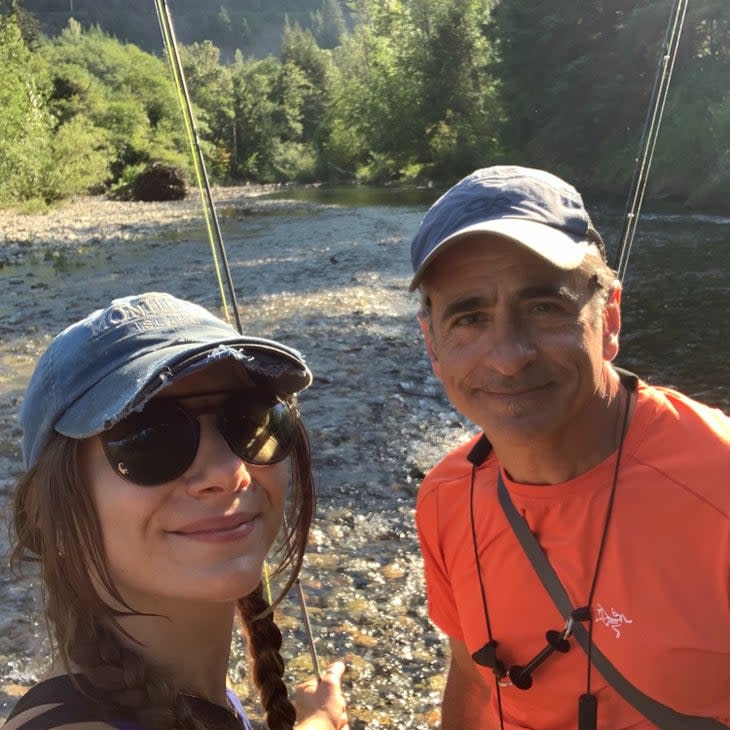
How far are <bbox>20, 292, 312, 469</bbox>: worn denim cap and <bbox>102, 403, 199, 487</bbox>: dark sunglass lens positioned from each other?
60 millimetres

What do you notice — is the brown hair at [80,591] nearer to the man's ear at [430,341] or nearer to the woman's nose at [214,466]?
the woman's nose at [214,466]

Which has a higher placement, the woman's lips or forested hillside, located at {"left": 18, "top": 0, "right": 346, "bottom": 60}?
forested hillside, located at {"left": 18, "top": 0, "right": 346, "bottom": 60}

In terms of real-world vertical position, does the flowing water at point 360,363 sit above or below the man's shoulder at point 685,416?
below

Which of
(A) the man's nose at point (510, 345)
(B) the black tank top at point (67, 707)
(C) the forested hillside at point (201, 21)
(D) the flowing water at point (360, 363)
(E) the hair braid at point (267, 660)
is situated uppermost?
(C) the forested hillside at point (201, 21)

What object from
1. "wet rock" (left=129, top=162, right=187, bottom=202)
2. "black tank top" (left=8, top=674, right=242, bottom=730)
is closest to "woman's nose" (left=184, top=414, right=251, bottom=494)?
"black tank top" (left=8, top=674, right=242, bottom=730)

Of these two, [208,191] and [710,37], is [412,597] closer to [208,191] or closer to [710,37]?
[208,191]

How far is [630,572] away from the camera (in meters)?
1.91

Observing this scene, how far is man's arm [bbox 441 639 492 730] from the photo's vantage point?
97.6 inches

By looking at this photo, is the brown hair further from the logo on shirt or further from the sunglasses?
the logo on shirt

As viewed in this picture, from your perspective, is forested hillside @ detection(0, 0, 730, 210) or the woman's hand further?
forested hillside @ detection(0, 0, 730, 210)

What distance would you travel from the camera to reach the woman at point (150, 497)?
1511 mm

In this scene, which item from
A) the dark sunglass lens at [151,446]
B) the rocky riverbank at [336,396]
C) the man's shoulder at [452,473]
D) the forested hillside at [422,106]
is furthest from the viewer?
the forested hillside at [422,106]

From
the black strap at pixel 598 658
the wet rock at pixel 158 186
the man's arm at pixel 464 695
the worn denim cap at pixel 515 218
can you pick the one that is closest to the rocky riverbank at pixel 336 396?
the man's arm at pixel 464 695

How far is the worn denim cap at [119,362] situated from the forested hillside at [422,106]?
17638mm
